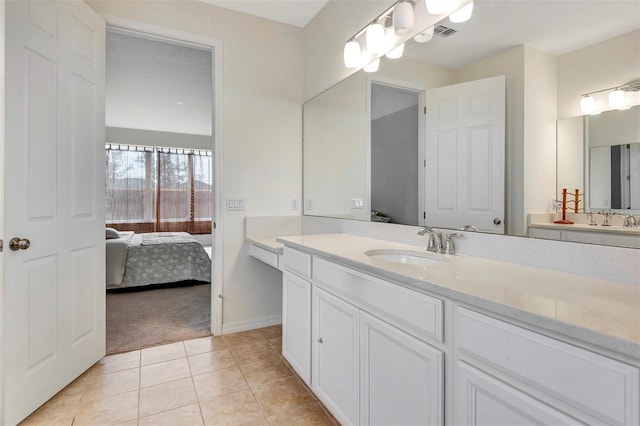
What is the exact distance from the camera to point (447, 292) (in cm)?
96

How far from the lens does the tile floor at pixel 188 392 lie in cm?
168

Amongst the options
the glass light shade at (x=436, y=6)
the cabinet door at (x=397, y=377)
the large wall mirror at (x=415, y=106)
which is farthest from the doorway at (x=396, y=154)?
the cabinet door at (x=397, y=377)

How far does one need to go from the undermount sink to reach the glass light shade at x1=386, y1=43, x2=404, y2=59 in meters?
1.11

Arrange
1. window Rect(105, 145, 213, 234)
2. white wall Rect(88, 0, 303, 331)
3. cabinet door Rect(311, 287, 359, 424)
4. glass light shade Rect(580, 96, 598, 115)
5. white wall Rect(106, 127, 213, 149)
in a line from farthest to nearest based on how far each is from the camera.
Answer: window Rect(105, 145, 213, 234)
white wall Rect(106, 127, 213, 149)
white wall Rect(88, 0, 303, 331)
cabinet door Rect(311, 287, 359, 424)
glass light shade Rect(580, 96, 598, 115)

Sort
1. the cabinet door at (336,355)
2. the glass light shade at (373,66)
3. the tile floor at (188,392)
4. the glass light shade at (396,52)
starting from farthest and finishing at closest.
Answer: the glass light shade at (373,66) < the glass light shade at (396,52) < the tile floor at (188,392) < the cabinet door at (336,355)

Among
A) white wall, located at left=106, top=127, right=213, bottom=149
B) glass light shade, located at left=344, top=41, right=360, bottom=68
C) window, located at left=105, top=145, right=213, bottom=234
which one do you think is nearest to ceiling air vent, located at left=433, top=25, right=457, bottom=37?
glass light shade, located at left=344, top=41, right=360, bottom=68

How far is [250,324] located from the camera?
→ 2812 mm

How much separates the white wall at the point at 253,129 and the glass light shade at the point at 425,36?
1.40 m

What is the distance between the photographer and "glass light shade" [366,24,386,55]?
2010mm

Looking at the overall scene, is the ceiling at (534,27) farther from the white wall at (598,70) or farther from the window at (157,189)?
the window at (157,189)

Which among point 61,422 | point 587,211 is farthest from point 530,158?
point 61,422

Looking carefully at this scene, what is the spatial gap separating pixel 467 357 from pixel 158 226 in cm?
696

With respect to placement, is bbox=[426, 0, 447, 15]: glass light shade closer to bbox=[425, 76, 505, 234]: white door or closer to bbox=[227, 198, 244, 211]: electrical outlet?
bbox=[425, 76, 505, 234]: white door

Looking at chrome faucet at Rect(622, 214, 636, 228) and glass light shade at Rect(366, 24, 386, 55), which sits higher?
glass light shade at Rect(366, 24, 386, 55)
